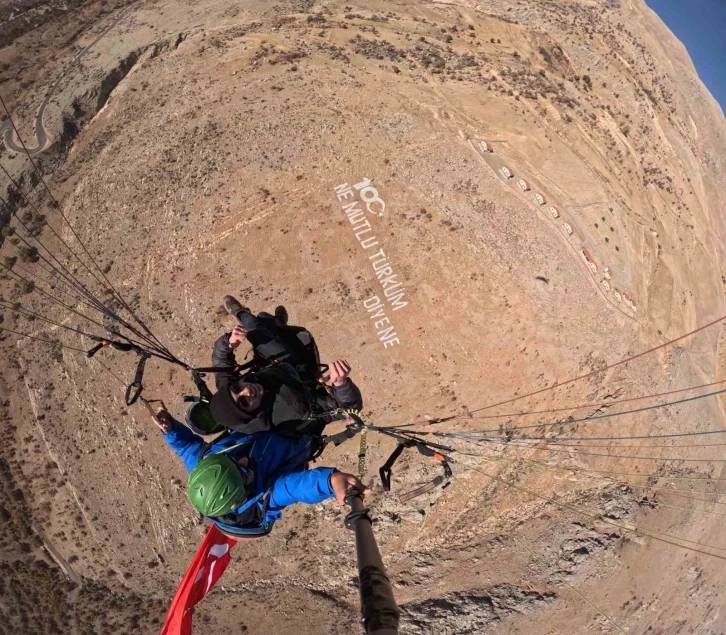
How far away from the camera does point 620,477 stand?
38.5ft

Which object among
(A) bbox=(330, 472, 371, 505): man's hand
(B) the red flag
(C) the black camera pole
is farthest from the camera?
(B) the red flag

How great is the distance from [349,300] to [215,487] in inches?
270

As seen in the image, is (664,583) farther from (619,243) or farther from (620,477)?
(619,243)

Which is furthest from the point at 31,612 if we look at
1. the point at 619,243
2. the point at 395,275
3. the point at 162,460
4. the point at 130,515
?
the point at 619,243

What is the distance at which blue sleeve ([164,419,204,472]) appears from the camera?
5066 mm

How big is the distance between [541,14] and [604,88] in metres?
2.70

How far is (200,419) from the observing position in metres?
5.35

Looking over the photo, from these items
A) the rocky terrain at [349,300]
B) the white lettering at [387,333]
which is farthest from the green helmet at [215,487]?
the white lettering at [387,333]

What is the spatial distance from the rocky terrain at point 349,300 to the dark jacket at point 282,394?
3826mm

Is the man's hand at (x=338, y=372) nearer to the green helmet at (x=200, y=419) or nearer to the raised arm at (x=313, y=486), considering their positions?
the raised arm at (x=313, y=486)

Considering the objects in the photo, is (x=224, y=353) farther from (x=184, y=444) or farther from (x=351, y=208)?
(x=351, y=208)

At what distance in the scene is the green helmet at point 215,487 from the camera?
4102 millimetres

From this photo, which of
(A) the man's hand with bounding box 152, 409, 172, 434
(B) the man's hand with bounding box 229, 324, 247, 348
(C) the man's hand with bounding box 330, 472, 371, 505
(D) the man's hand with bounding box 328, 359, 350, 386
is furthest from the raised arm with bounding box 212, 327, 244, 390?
(C) the man's hand with bounding box 330, 472, 371, 505

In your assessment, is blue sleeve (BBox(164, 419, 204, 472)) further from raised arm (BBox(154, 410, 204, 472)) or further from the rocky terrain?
the rocky terrain
